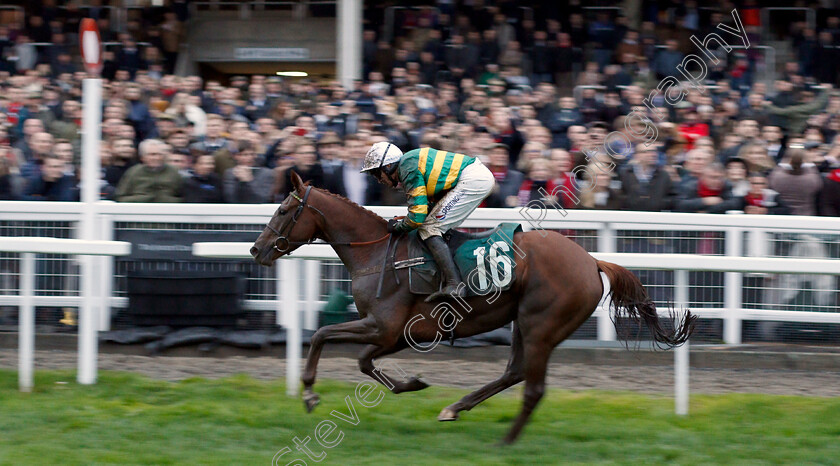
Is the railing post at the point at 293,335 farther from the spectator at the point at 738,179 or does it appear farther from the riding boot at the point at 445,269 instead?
the spectator at the point at 738,179

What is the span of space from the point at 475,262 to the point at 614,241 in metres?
2.30

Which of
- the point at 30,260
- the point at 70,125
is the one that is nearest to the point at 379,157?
the point at 30,260

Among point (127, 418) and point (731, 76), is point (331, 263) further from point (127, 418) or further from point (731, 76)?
point (731, 76)

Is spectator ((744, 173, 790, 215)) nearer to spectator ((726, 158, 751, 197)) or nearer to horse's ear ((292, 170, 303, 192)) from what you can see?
spectator ((726, 158, 751, 197))

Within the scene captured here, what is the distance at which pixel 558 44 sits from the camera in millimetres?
11711

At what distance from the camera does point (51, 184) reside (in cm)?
802

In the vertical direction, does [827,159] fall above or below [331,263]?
above

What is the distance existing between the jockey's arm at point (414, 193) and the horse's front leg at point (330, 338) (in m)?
0.60

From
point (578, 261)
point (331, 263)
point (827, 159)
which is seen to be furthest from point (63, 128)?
point (827, 159)

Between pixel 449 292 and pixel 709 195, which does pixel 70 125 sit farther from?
pixel 709 195

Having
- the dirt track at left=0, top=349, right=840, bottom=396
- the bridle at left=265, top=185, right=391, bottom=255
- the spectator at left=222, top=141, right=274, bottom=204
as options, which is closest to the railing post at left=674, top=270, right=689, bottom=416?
the dirt track at left=0, top=349, right=840, bottom=396

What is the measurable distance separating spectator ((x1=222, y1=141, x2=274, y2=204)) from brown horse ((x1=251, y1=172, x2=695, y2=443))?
2507mm

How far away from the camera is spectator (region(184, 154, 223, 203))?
7914 millimetres

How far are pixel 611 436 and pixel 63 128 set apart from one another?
21.7ft
